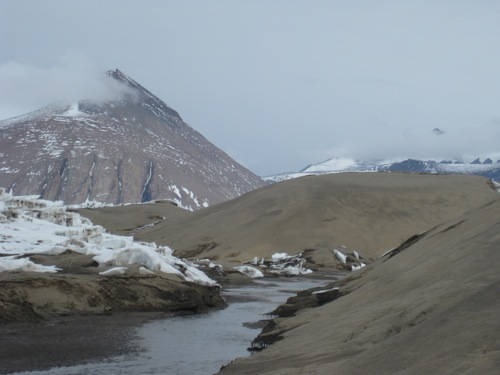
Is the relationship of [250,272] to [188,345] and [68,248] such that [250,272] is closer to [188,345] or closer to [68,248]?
[68,248]

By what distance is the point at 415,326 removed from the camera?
36.0 ft

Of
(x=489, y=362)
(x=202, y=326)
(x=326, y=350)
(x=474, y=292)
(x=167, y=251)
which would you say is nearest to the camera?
(x=489, y=362)

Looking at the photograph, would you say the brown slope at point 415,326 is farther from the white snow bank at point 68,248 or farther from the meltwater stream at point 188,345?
the white snow bank at point 68,248

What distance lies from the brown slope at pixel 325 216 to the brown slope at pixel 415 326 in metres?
60.2

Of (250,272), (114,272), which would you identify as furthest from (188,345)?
(250,272)

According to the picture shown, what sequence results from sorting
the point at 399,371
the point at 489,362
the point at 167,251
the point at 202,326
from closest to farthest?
the point at 489,362
the point at 399,371
the point at 202,326
the point at 167,251

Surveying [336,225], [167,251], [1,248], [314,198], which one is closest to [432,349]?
[1,248]

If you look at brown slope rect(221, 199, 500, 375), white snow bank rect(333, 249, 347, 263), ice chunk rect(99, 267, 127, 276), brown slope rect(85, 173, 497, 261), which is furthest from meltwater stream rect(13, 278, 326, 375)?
brown slope rect(85, 173, 497, 261)

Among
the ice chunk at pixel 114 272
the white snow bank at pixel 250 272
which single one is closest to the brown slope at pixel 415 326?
the ice chunk at pixel 114 272

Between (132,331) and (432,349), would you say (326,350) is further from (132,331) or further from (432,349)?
(132,331)

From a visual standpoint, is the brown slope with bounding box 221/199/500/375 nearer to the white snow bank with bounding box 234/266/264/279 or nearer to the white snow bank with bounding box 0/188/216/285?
the white snow bank with bounding box 0/188/216/285

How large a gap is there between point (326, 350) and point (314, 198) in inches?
3500

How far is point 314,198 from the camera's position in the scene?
332 feet

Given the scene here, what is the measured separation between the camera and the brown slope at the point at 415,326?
349 inches
